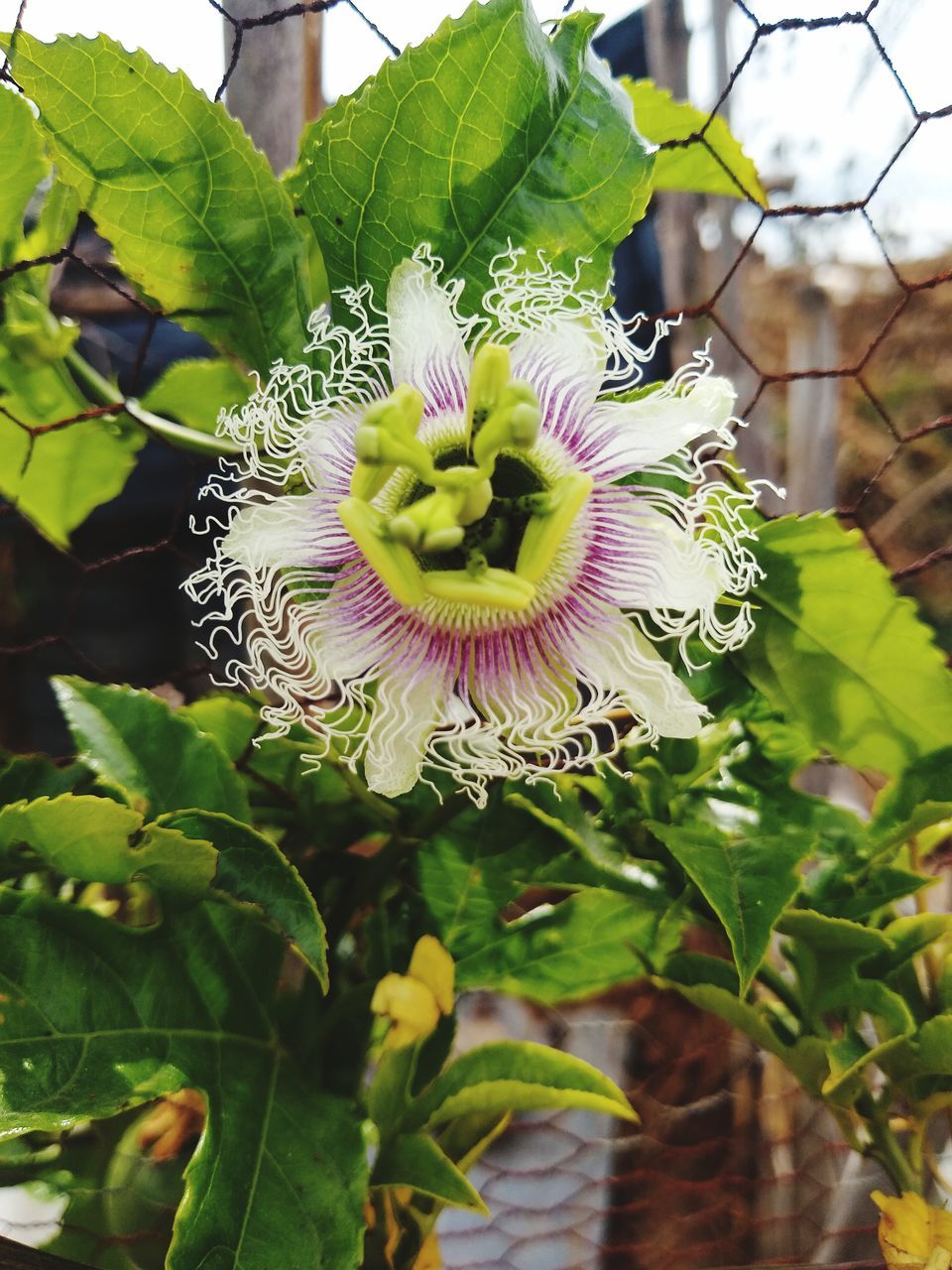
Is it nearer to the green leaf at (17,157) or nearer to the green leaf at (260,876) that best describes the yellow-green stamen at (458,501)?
the green leaf at (260,876)

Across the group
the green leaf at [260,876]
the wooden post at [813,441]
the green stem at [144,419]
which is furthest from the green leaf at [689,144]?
the wooden post at [813,441]

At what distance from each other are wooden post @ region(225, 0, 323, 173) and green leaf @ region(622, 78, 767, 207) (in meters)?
0.23

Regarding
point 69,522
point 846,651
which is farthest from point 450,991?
point 69,522

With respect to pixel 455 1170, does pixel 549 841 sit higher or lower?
higher

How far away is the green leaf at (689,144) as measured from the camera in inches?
22.1

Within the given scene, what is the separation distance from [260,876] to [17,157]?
359 millimetres

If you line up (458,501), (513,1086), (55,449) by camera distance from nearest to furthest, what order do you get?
(458,501)
(513,1086)
(55,449)

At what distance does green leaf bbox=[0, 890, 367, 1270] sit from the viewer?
44 centimetres

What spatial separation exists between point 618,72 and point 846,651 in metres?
0.87

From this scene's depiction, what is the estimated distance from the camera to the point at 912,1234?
491mm

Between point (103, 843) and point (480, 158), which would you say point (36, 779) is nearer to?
point (103, 843)

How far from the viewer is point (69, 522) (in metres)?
0.65

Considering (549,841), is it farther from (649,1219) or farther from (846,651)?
(649,1219)

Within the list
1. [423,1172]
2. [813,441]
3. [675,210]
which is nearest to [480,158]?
[423,1172]
